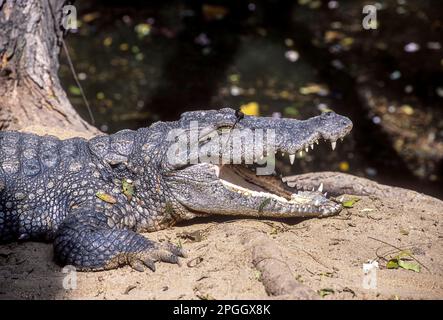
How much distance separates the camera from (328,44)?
36.1 feet

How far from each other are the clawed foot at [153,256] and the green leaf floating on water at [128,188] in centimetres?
74

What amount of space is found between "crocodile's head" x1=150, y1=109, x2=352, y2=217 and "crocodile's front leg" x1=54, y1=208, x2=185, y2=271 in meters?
0.69

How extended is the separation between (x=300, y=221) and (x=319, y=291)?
1.31 meters

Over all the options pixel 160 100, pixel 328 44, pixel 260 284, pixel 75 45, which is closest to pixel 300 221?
pixel 260 284

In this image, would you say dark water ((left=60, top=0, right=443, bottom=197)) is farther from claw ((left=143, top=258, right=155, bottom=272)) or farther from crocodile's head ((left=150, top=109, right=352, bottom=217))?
claw ((left=143, top=258, right=155, bottom=272))

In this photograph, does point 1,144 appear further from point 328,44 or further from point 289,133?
point 328,44

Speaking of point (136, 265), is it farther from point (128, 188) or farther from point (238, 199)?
point (238, 199)

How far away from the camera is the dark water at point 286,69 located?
8.41 m

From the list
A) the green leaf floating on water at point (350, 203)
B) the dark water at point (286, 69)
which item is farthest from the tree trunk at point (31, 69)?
the green leaf floating on water at point (350, 203)

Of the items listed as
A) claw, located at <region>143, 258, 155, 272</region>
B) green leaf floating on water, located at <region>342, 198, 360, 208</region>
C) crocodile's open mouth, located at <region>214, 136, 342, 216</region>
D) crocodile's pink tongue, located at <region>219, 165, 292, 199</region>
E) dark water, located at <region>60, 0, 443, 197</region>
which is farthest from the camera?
dark water, located at <region>60, 0, 443, 197</region>

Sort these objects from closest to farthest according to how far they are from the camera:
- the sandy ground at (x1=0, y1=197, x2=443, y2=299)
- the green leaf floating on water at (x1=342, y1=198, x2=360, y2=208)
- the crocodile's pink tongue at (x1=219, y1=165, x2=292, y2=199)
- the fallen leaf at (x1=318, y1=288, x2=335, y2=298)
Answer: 1. the fallen leaf at (x1=318, y1=288, x2=335, y2=298)
2. the sandy ground at (x1=0, y1=197, x2=443, y2=299)
3. the crocodile's pink tongue at (x1=219, y1=165, x2=292, y2=199)
4. the green leaf floating on water at (x1=342, y1=198, x2=360, y2=208)

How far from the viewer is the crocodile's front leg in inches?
161

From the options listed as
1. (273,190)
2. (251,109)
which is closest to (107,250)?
(273,190)

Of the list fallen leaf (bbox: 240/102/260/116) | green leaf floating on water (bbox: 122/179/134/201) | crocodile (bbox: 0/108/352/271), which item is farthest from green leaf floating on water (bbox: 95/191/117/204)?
fallen leaf (bbox: 240/102/260/116)
